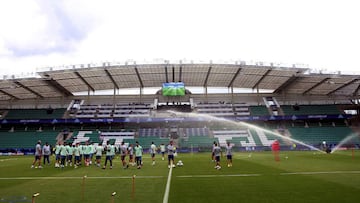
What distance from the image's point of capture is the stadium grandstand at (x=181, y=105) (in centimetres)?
4391

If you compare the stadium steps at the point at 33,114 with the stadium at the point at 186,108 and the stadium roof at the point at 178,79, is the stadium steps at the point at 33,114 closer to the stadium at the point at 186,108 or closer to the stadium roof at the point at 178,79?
the stadium at the point at 186,108

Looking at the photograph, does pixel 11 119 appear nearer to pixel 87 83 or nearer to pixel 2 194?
pixel 87 83

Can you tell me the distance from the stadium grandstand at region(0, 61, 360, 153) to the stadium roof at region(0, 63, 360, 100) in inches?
6.6

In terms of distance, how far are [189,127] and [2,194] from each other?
4348 cm

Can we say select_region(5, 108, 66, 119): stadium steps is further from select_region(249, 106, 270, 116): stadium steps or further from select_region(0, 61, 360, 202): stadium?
select_region(249, 106, 270, 116): stadium steps

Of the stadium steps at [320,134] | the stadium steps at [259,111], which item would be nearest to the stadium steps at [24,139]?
the stadium steps at [259,111]

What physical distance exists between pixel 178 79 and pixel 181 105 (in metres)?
6.82

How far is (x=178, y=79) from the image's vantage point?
4916 centimetres

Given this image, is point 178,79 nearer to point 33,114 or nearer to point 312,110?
point 312,110

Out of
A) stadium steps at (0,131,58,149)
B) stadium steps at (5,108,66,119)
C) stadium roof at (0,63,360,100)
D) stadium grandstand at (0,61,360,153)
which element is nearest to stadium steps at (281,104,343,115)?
stadium grandstand at (0,61,360,153)

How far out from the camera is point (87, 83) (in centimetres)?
4875

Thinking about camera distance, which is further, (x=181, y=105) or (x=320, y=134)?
(x=181, y=105)

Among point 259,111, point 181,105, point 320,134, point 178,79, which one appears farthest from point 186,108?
point 320,134

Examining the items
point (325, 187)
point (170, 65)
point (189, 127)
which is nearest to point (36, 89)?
point (170, 65)
